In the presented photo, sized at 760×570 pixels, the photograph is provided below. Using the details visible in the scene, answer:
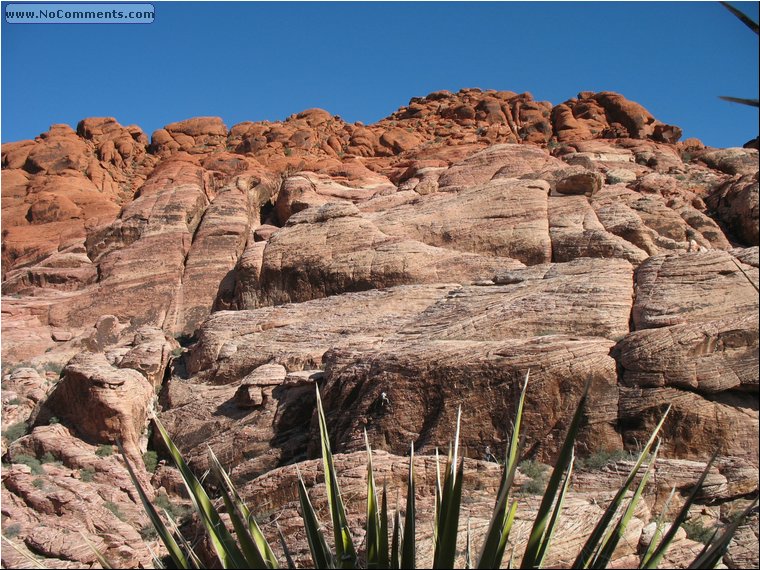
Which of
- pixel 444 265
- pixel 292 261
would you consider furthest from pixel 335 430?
pixel 292 261

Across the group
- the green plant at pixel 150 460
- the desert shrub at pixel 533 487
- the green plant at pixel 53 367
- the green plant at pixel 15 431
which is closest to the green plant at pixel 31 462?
the green plant at pixel 15 431

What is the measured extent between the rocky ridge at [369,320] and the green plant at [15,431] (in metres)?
0.07

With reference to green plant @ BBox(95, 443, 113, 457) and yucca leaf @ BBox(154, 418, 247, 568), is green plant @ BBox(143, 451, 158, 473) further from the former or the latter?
yucca leaf @ BBox(154, 418, 247, 568)

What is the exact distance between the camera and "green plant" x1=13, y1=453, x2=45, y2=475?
16578mm

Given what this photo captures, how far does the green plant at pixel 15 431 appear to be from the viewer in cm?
1948

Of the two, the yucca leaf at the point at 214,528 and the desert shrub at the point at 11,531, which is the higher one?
the yucca leaf at the point at 214,528

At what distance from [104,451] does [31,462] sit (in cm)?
182

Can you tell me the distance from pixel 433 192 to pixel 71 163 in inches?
948

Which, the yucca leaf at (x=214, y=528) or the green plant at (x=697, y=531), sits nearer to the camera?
the yucca leaf at (x=214, y=528)

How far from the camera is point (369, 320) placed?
875 inches

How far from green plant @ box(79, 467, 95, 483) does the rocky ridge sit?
72 mm

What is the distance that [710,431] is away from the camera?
1341cm

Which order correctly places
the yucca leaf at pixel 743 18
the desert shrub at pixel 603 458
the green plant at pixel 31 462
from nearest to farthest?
the yucca leaf at pixel 743 18 < the desert shrub at pixel 603 458 < the green plant at pixel 31 462

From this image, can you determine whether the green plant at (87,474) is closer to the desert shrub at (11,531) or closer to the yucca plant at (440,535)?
the desert shrub at (11,531)
